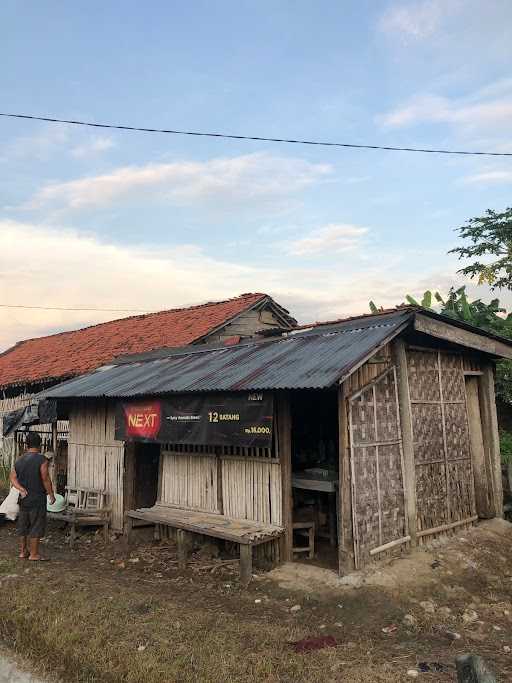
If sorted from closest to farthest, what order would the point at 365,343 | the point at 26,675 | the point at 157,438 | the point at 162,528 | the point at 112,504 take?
the point at 26,675
the point at 365,343
the point at 157,438
the point at 162,528
the point at 112,504

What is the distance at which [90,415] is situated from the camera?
39.0 ft

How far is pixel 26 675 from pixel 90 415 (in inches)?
287

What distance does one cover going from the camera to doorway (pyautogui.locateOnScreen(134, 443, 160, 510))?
433 inches

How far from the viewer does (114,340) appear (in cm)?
2039

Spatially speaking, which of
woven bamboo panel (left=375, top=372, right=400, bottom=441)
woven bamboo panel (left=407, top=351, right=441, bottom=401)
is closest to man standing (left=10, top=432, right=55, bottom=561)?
woven bamboo panel (left=375, top=372, right=400, bottom=441)

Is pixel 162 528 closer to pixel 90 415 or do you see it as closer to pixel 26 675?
A: pixel 90 415

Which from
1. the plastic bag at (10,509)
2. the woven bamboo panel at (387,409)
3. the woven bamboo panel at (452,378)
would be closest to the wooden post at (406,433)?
the woven bamboo panel at (387,409)

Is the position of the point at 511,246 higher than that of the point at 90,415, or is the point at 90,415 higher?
the point at 511,246

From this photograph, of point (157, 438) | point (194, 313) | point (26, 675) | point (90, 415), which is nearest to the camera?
point (26, 675)

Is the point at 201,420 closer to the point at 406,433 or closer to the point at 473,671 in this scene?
the point at 406,433

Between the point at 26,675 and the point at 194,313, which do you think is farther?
the point at 194,313

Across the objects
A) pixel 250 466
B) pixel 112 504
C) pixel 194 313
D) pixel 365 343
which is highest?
pixel 194 313

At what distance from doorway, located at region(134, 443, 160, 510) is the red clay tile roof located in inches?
238

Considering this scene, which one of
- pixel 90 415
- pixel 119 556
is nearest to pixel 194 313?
pixel 90 415
